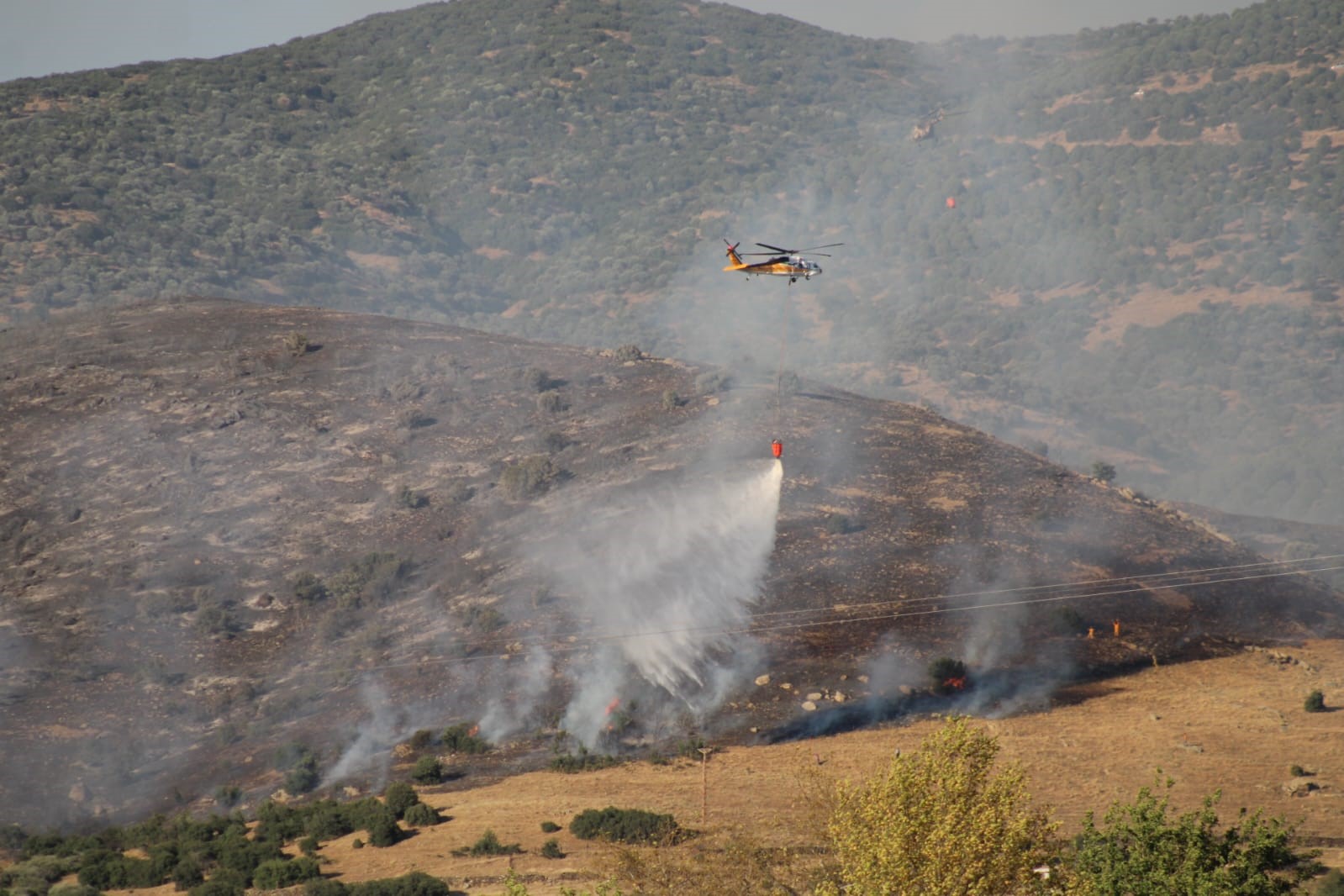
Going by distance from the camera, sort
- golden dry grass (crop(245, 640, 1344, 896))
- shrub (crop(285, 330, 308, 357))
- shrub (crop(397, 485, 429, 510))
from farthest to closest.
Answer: shrub (crop(285, 330, 308, 357)), shrub (crop(397, 485, 429, 510)), golden dry grass (crop(245, 640, 1344, 896))

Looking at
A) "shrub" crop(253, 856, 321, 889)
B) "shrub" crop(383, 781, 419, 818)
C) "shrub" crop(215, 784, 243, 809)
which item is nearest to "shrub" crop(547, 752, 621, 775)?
"shrub" crop(383, 781, 419, 818)

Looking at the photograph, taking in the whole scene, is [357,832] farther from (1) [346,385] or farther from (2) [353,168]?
(2) [353,168]

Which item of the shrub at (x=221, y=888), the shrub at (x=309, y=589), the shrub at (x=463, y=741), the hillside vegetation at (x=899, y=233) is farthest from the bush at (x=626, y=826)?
the hillside vegetation at (x=899, y=233)

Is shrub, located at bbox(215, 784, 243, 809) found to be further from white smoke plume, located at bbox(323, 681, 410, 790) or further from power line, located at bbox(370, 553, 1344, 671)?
power line, located at bbox(370, 553, 1344, 671)

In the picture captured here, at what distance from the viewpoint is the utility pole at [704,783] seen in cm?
3960

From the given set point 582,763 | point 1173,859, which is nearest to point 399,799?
point 582,763

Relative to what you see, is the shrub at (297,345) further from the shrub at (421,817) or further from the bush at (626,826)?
the bush at (626,826)

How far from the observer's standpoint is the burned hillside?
168 ft

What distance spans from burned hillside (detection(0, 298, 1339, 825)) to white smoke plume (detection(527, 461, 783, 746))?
178 millimetres

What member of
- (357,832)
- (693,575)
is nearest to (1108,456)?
(693,575)

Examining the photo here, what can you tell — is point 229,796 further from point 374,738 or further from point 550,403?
point 550,403

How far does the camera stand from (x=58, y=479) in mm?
71250

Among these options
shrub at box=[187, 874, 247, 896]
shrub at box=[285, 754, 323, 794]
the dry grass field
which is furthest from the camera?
shrub at box=[285, 754, 323, 794]

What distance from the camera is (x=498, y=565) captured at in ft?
205
